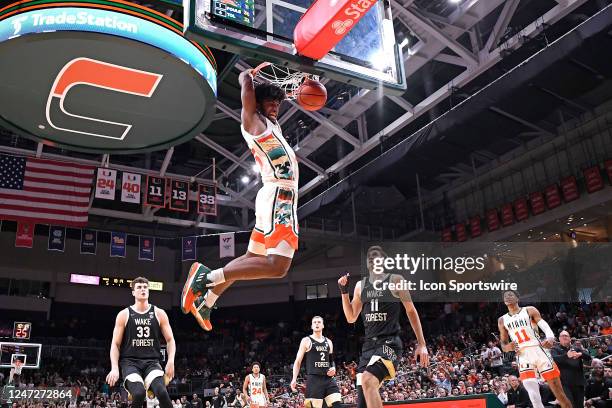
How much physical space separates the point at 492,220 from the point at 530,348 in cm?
1678

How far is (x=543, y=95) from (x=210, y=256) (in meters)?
23.6

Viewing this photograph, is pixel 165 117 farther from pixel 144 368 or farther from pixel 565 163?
pixel 565 163

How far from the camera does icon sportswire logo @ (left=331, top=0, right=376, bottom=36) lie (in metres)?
5.88

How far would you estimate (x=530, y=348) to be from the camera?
891cm

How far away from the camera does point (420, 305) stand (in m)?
30.8

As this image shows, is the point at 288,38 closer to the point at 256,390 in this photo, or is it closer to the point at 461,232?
the point at 256,390

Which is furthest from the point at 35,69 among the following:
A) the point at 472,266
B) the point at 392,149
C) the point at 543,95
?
the point at 472,266

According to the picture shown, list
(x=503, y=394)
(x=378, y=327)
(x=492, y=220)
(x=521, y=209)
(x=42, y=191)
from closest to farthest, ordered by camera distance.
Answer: (x=378, y=327), (x=503, y=394), (x=42, y=191), (x=521, y=209), (x=492, y=220)

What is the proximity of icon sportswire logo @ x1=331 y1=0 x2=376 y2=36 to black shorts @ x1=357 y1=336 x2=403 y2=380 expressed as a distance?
332 cm

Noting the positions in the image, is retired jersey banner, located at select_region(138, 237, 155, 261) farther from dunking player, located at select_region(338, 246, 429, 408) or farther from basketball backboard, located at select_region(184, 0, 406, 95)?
basketball backboard, located at select_region(184, 0, 406, 95)

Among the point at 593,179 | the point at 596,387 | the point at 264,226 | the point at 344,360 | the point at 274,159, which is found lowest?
the point at 596,387

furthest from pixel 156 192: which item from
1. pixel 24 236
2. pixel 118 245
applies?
pixel 24 236

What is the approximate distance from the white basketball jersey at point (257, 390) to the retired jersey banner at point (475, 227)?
15420 millimetres
